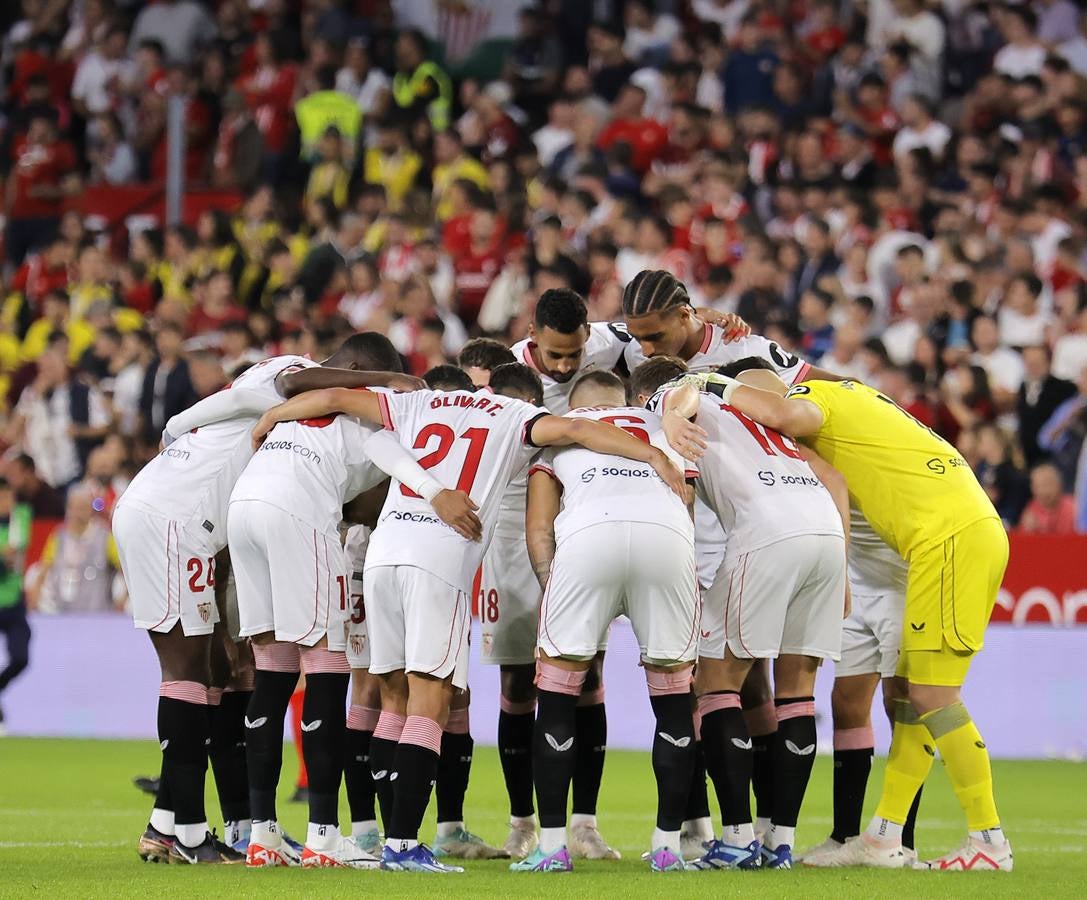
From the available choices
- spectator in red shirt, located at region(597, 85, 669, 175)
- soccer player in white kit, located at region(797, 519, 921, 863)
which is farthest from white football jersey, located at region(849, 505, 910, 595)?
spectator in red shirt, located at region(597, 85, 669, 175)

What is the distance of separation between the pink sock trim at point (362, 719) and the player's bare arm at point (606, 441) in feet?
5.15

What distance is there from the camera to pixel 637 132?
63.7ft

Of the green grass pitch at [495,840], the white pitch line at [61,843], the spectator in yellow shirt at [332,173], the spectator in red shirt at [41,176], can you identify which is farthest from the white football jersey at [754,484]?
the spectator in red shirt at [41,176]

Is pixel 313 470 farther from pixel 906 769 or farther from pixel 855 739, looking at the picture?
A: pixel 906 769

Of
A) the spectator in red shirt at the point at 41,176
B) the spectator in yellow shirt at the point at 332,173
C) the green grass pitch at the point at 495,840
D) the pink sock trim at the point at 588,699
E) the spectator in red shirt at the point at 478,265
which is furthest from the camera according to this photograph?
the spectator in red shirt at the point at 41,176

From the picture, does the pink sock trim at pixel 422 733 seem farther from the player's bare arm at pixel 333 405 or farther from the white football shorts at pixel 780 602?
the player's bare arm at pixel 333 405

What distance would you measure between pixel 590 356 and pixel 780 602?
2172 mm

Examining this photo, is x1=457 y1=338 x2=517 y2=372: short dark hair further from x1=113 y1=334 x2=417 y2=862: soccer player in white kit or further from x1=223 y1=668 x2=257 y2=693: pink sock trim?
x1=223 y1=668 x2=257 y2=693: pink sock trim

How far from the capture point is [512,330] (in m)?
16.9

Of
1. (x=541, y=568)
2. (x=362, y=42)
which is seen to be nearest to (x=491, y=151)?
(x=362, y=42)

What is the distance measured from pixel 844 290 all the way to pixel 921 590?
28.5ft

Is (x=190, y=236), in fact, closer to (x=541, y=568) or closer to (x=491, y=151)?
(x=491, y=151)

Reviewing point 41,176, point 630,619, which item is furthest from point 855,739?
point 41,176

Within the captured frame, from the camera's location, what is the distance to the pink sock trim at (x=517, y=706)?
8.79 m
